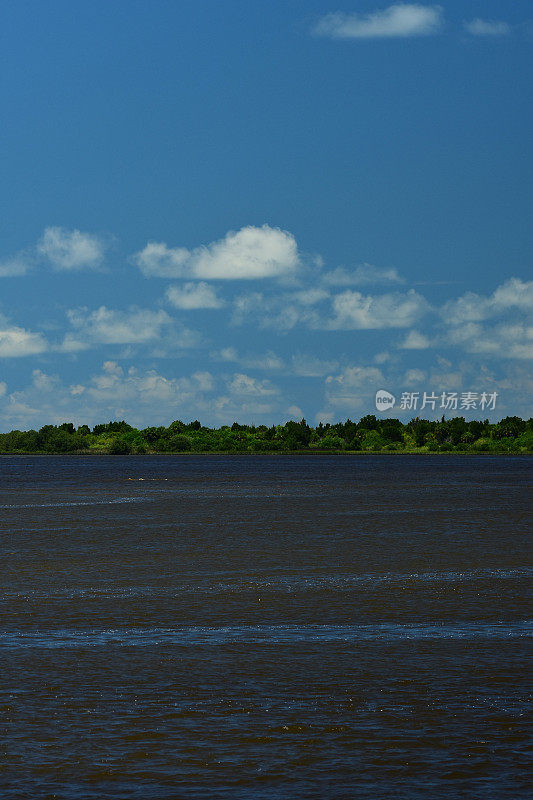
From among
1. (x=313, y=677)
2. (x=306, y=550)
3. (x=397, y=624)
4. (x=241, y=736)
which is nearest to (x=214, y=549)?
(x=306, y=550)

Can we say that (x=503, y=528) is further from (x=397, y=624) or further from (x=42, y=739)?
(x=42, y=739)

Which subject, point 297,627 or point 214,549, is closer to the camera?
point 297,627

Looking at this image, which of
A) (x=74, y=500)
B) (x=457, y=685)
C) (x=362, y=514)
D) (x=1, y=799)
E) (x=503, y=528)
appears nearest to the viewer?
(x=1, y=799)

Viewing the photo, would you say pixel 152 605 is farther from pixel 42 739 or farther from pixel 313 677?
pixel 42 739

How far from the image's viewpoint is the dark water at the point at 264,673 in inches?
447

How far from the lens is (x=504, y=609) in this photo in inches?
876

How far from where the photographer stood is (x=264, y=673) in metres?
16.0

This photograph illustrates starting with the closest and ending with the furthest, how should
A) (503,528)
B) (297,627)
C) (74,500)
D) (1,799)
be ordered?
(1,799), (297,627), (503,528), (74,500)

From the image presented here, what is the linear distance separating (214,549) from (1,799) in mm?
26873

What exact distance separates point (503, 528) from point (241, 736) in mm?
36823

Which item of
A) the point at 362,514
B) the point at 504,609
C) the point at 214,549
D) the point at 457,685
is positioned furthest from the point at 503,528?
the point at 457,685

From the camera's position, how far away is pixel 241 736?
12.6 m

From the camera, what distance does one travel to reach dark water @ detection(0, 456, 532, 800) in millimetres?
11359

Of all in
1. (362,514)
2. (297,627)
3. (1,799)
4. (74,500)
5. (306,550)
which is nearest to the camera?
(1,799)
